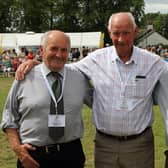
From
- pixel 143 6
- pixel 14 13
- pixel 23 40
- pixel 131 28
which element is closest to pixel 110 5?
pixel 143 6

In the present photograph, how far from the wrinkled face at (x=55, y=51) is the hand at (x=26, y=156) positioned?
0.66 m

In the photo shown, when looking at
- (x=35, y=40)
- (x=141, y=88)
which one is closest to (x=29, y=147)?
(x=141, y=88)

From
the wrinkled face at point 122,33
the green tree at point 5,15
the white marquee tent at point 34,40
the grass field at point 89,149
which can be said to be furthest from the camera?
Result: the green tree at point 5,15

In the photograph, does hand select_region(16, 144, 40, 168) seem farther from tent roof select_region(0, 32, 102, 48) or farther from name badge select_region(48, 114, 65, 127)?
tent roof select_region(0, 32, 102, 48)

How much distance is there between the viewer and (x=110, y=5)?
66562 mm

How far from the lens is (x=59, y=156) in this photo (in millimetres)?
3650

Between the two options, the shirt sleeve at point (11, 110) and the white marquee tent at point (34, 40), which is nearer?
the shirt sleeve at point (11, 110)

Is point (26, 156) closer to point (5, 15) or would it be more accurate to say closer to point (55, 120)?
point (55, 120)

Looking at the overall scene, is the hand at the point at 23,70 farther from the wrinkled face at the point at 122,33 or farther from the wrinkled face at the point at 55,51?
the wrinkled face at the point at 122,33

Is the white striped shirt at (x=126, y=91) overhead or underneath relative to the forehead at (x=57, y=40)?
underneath

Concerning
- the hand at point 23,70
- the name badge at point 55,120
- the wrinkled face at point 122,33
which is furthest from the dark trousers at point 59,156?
the wrinkled face at point 122,33

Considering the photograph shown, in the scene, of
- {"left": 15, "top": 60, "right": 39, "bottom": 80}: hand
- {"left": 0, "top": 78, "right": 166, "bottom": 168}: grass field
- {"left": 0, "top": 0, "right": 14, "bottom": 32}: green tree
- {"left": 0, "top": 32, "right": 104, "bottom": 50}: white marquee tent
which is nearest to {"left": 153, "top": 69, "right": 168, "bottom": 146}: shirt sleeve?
{"left": 15, "top": 60, "right": 39, "bottom": 80}: hand

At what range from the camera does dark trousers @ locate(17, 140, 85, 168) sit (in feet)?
11.9

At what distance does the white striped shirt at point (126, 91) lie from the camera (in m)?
3.95
